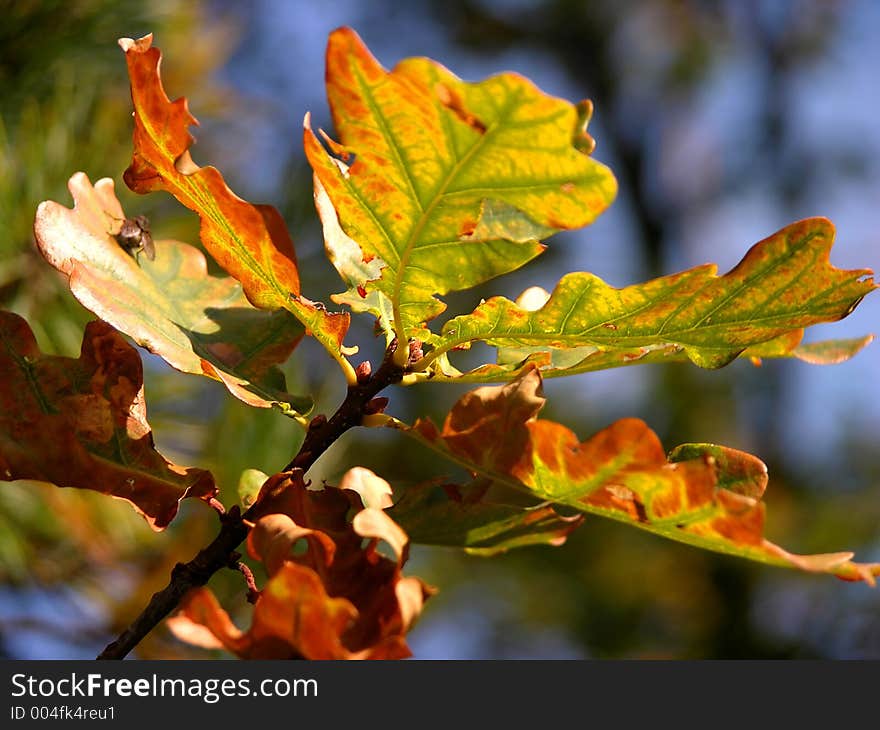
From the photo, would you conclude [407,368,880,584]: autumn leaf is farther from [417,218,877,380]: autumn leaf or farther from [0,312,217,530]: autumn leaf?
[0,312,217,530]: autumn leaf

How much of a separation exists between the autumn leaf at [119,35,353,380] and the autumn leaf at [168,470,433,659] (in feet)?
0.28

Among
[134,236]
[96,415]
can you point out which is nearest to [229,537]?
[96,415]

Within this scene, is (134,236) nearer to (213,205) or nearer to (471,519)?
(213,205)

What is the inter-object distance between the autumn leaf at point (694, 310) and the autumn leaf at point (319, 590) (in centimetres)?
10

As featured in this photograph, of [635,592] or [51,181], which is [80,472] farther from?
[635,592]

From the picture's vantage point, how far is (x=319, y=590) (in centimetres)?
39

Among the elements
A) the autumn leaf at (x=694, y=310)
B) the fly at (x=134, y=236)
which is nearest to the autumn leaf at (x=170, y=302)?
the fly at (x=134, y=236)

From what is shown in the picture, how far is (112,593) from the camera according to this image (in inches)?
50.1

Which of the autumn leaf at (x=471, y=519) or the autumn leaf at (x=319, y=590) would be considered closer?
the autumn leaf at (x=319, y=590)

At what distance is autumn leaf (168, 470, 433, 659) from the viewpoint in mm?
396

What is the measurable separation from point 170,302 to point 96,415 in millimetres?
99

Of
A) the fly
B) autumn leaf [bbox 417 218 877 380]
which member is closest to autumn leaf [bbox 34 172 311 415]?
the fly

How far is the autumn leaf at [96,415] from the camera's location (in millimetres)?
546

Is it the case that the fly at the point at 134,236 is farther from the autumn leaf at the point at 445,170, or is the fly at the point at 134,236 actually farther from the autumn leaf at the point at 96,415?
the autumn leaf at the point at 445,170
